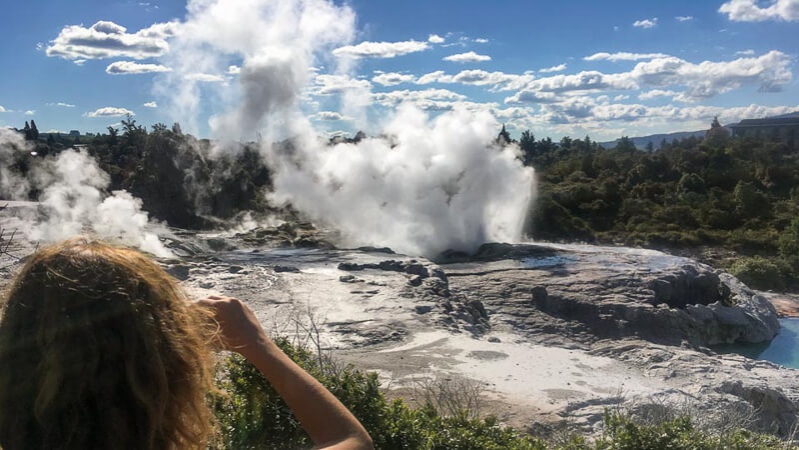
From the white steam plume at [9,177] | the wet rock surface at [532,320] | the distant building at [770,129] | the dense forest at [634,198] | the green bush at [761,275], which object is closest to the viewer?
the wet rock surface at [532,320]

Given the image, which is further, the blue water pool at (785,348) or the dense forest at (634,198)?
the dense forest at (634,198)

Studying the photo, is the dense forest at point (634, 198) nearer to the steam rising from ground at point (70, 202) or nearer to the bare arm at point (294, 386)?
the steam rising from ground at point (70, 202)

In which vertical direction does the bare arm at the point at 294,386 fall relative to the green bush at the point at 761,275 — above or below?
above

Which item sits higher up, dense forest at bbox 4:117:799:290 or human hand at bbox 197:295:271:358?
human hand at bbox 197:295:271:358

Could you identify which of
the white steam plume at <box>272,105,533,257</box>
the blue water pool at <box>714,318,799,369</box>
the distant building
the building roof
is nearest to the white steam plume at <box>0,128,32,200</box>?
the white steam plume at <box>272,105,533,257</box>

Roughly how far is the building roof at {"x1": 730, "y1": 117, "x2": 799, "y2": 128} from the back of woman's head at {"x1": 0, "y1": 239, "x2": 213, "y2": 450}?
84.1 metres

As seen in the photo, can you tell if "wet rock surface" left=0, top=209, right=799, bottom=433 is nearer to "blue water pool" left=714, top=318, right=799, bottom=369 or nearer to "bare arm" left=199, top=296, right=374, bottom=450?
"blue water pool" left=714, top=318, right=799, bottom=369

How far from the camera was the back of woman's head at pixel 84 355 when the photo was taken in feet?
3.76

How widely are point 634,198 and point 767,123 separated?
56.3 m

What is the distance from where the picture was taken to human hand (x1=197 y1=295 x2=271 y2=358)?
1.48 metres

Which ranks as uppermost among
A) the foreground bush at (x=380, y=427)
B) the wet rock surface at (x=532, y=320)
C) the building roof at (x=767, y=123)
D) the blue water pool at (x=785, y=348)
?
the building roof at (x=767, y=123)

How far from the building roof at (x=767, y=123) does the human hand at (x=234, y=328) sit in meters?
83.8

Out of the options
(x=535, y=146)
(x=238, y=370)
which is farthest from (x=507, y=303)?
(x=535, y=146)

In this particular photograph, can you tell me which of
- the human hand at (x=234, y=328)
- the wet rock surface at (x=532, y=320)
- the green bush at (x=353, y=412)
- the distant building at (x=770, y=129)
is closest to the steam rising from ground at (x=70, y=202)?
the wet rock surface at (x=532, y=320)
